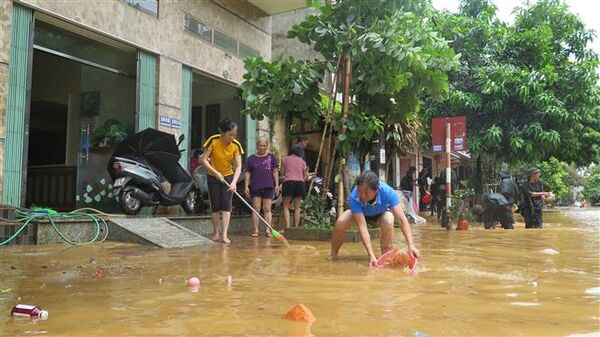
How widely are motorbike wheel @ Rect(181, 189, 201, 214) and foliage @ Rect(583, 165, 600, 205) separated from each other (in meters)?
54.7

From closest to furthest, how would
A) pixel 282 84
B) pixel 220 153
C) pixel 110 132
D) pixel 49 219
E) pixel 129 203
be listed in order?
pixel 49 219 → pixel 220 153 → pixel 282 84 → pixel 129 203 → pixel 110 132

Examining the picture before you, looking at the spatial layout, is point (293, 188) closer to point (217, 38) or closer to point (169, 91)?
point (169, 91)

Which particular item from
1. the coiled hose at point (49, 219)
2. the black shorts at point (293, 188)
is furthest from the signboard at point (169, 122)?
the coiled hose at point (49, 219)

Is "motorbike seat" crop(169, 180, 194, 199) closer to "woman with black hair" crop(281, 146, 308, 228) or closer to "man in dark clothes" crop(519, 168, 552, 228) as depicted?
"woman with black hair" crop(281, 146, 308, 228)

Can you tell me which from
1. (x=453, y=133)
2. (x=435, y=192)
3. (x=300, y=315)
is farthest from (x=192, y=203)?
(x=435, y=192)

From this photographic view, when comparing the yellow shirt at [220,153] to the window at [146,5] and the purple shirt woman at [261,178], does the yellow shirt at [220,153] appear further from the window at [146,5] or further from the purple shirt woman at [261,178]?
the window at [146,5]

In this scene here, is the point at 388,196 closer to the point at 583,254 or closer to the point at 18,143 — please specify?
the point at 583,254

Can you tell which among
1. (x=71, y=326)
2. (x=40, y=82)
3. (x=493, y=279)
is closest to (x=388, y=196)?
(x=493, y=279)

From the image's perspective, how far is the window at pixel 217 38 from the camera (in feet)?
33.2

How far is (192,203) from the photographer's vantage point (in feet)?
30.6

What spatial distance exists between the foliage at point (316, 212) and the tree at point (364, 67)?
0.92m

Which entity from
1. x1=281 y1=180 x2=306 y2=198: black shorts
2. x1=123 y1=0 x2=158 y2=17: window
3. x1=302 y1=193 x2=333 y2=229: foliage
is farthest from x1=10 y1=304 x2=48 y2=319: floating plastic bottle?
x1=123 y1=0 x2=158 y2=17: window

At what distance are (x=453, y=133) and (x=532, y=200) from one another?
2095 millimetres

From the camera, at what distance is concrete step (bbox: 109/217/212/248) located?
6146 mm
